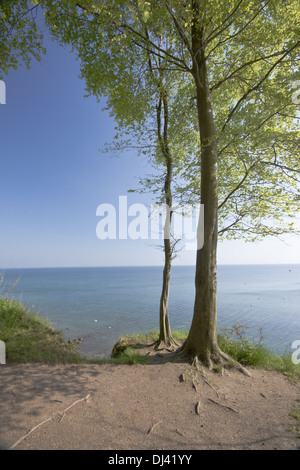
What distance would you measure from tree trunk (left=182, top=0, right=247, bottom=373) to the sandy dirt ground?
2.03 ft

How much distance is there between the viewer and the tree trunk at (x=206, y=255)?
5472mm

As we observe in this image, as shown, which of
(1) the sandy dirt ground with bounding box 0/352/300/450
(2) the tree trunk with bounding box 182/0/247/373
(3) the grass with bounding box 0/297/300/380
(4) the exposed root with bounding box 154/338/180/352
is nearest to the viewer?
(1) the sandy dirt ground with bounding box 0/352/300/450

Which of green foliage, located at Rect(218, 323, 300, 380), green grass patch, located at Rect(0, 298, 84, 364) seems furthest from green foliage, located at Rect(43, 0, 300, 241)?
green grass patch, located at Rect(0, 298, 84, 364)

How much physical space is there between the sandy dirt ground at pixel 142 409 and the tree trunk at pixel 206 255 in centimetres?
62

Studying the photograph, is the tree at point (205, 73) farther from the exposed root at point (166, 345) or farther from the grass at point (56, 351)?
the exposed root at point (166, 345)

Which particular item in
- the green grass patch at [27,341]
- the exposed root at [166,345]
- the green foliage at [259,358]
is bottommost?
the exposed root at [166,345]

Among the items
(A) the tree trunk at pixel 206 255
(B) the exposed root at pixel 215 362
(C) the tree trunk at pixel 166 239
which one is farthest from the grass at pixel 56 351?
(C) the tree trunk at pixel 166 239

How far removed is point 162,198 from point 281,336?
1223 cm

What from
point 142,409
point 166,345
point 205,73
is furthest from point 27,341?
point 205,73

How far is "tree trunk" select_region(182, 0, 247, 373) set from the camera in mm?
5472

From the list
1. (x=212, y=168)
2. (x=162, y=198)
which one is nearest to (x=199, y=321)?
(x=212, y=168)

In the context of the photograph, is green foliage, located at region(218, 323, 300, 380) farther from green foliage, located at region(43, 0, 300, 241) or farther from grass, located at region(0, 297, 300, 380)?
green foliage, located at region(43, 0, 300, 241)

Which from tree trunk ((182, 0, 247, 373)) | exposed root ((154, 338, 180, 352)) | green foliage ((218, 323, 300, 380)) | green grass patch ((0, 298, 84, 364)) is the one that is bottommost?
exposed root ((154, 338, 180, 352))

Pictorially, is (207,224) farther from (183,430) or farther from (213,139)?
(183,430)
